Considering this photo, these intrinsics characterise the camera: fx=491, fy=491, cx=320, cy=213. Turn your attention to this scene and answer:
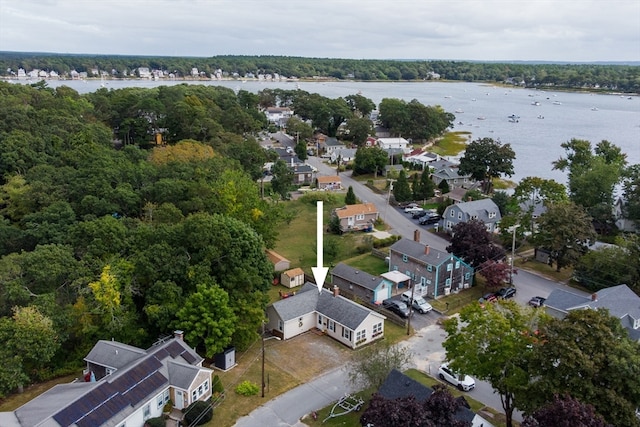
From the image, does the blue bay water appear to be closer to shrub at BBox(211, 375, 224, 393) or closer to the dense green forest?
the dense green forest

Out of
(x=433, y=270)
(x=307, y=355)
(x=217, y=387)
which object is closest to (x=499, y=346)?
(x=307, y=355)

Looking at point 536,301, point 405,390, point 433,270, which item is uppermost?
point 405,390

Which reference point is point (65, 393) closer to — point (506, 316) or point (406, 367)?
point (406, 367)

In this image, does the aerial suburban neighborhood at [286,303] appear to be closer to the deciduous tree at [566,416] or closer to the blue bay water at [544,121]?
the deciduous tree at [566,416]

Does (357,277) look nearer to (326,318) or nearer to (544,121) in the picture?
(326,318)

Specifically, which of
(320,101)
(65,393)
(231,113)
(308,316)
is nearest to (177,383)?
(65,393)

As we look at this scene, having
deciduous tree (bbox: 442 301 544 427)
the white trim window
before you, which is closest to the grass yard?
the white trim window

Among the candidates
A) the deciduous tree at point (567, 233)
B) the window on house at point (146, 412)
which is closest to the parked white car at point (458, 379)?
the window on house at point (146, 412)
